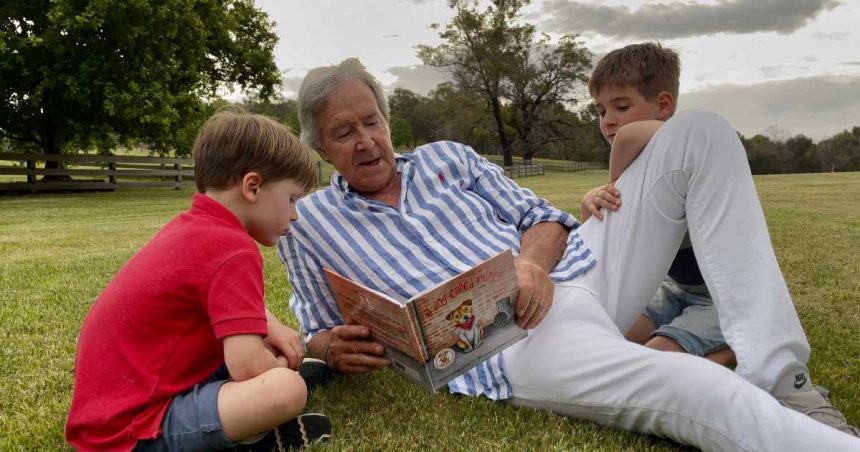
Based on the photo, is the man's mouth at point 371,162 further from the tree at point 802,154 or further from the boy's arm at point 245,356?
the tree at point 802,154

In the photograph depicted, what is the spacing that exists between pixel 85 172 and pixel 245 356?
68.9 ft

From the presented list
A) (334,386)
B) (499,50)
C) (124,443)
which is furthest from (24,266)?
(499,50)

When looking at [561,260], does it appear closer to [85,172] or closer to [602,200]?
[602,200]

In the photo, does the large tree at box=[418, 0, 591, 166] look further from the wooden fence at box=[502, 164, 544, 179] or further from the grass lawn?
the grass lawn

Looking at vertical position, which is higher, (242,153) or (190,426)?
(242,153)

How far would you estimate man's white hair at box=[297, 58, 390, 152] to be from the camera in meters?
2.54

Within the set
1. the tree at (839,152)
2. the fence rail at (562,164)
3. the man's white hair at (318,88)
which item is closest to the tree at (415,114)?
the fence rail at (562,164)

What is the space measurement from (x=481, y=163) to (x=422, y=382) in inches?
46.3

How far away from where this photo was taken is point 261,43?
2461 cm

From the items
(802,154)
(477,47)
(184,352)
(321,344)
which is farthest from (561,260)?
(802,154)

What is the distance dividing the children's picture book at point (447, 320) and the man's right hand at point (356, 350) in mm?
69

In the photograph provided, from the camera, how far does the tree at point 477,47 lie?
118 feet

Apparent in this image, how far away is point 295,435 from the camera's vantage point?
188 cm

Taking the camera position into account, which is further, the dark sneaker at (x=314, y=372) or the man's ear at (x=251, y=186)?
the dark sneaker at (x=314, y=372)
